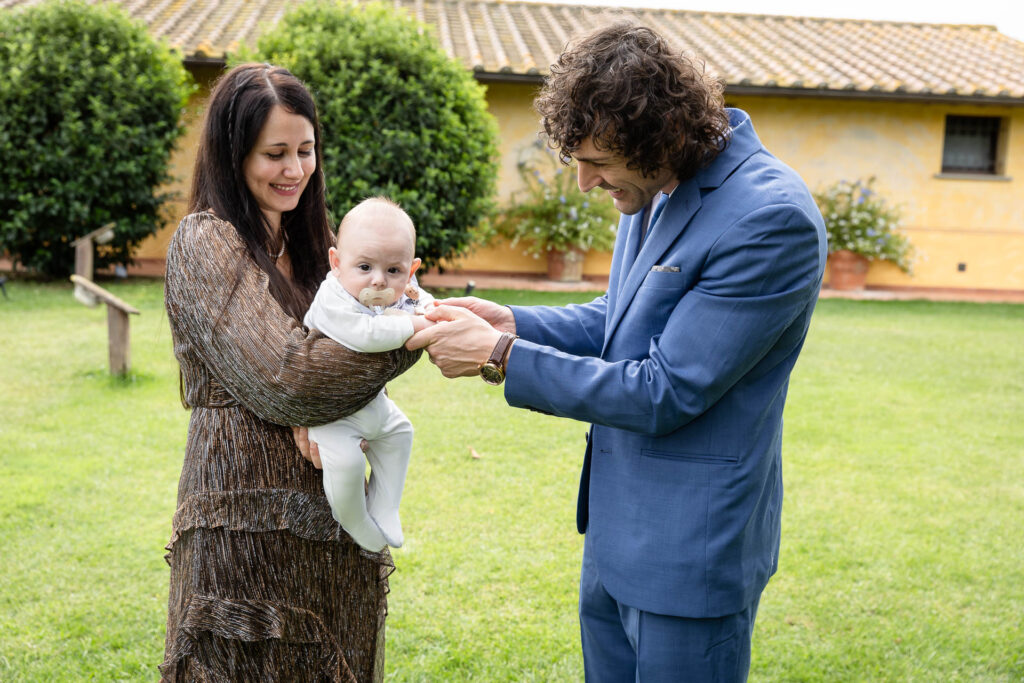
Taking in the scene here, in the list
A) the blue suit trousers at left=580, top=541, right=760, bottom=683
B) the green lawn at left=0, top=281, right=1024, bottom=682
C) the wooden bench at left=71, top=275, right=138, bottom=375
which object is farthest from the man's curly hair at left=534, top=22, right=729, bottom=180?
the wooden bench at left=71, top=275, right=138, bottom=375

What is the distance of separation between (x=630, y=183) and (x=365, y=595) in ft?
4.11

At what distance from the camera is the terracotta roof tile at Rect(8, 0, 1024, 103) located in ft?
45.3

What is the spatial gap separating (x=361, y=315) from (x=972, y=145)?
53.2ft

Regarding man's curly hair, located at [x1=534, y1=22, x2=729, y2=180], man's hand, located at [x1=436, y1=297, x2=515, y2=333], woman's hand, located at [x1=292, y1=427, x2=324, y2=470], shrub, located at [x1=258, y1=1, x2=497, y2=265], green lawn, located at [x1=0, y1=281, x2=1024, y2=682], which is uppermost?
shrub, located at [x1=258, y1=1, x2=497, y2=265]

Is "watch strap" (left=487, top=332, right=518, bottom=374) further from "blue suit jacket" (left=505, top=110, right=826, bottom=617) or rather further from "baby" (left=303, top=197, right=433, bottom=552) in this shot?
"baby" (left=303, top=197, right=433, bottom=552)

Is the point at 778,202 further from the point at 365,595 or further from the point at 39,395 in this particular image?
the point at 39,395

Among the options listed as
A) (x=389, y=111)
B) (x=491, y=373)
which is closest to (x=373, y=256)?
(x=491, y=373)

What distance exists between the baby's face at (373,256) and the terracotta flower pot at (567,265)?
11.6m

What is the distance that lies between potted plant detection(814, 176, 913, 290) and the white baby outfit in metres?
13.3

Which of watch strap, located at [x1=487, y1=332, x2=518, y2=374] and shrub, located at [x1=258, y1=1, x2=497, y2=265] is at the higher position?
A: shrub, located at [x1=258, y1=1, x2=497, y2=265]

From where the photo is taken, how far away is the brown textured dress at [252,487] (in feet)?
6.42

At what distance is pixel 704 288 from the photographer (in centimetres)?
191

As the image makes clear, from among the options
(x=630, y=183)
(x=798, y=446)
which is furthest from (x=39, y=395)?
(x=630, y=183)

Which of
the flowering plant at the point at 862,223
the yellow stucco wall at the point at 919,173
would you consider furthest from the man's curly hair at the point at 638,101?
the yellow stucco wall at the point at 919,173
